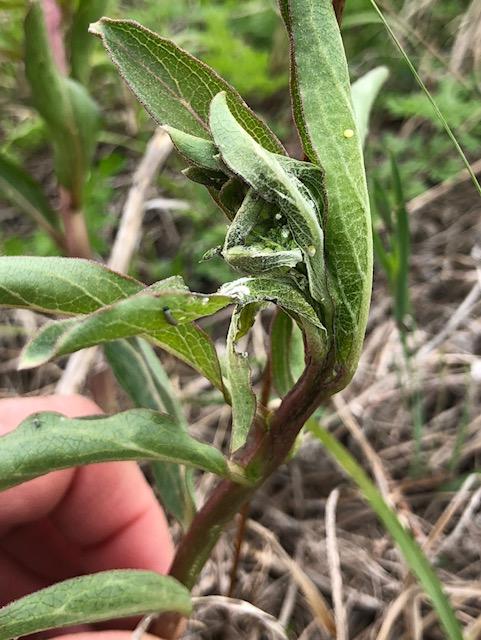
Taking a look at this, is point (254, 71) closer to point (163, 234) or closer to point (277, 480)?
point (163, 234)

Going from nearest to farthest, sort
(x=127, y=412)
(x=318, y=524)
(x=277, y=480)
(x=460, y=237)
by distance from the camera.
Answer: (x=127, y=412) < (x=318, y=524) < (x=277, y=480) < (x=460, y=237)

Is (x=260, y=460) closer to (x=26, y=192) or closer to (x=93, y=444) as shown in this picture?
(x=93, y=444)

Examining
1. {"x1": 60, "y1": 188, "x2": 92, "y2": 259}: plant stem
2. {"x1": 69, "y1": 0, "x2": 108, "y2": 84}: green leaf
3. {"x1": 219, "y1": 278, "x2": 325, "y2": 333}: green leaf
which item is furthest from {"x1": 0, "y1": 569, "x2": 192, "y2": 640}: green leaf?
{"x1": 69, "y1": 0, "x2": 108, "y2": 84}: green leaf

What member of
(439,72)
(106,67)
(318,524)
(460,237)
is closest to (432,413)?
(318,524)

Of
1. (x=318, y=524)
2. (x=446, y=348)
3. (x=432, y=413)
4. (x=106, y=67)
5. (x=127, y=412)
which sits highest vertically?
(x=106, y=67)

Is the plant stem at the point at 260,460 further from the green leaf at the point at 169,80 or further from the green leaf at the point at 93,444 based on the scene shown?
the green leaf at the point at 169,80

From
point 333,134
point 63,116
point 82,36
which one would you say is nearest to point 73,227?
point 63,116

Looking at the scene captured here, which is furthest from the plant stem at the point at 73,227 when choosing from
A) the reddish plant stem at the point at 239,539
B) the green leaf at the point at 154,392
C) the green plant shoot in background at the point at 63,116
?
the reddish plant stem at the point at 239,539
